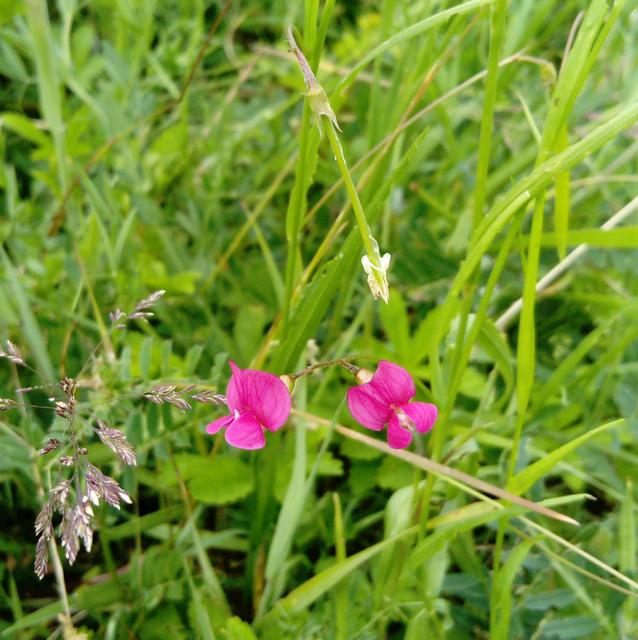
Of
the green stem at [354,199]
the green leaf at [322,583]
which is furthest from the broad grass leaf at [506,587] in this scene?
the green stem at [354,199]

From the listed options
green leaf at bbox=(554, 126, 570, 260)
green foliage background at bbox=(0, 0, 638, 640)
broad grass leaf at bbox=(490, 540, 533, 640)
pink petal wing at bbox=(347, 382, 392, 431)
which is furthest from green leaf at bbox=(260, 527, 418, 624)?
green leaf at bbox=(554, 126, 570, 260)

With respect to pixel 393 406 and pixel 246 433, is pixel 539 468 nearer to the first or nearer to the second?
pixel 393 406

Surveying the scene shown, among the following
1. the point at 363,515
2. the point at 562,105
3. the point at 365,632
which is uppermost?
the point at 562,105

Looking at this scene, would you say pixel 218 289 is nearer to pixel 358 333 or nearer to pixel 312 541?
pixel 358 333

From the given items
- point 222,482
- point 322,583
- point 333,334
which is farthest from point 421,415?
point 333,334

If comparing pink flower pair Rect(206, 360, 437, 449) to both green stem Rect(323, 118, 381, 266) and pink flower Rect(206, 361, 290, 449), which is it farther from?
green stem Rect(323, 118, 381, 266)

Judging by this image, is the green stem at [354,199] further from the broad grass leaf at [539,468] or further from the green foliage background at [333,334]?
the broad grass leaf at [539,468]

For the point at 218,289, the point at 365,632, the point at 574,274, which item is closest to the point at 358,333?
the point at 218,289
